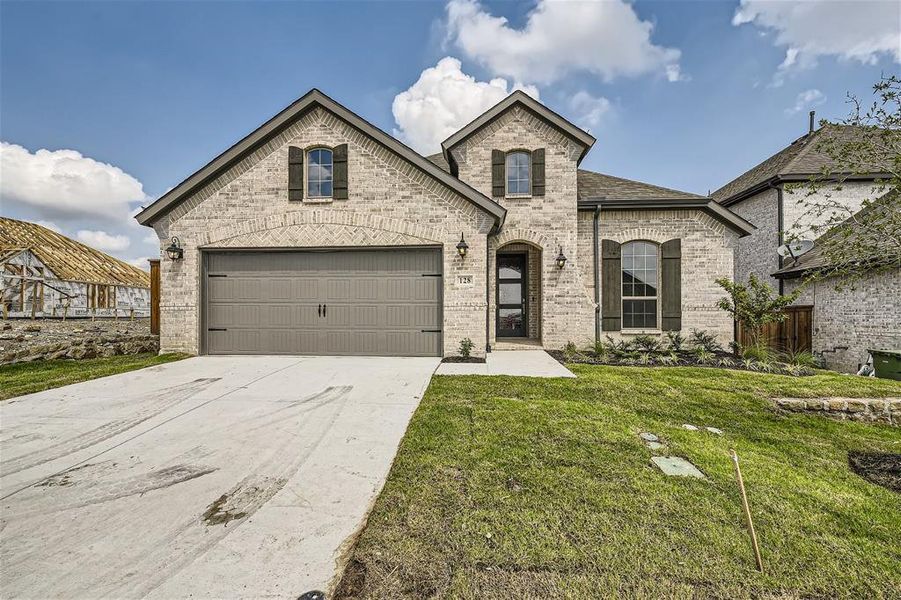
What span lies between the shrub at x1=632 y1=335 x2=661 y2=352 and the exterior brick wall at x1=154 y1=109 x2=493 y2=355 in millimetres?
4554

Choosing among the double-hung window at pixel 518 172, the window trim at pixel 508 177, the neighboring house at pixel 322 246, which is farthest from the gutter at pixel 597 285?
the neighboring house at pixel 322 246

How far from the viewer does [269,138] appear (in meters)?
9.12

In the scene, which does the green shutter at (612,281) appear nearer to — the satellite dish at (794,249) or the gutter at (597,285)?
the gutter at (597,285)

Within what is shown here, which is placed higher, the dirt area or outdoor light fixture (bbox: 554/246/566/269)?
outdoor light fixture (bbox: 554/246/566/269)

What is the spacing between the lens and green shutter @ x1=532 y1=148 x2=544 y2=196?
412 inches

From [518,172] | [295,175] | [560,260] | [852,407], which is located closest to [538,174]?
[518,172]

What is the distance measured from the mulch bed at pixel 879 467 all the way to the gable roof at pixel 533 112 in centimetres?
863

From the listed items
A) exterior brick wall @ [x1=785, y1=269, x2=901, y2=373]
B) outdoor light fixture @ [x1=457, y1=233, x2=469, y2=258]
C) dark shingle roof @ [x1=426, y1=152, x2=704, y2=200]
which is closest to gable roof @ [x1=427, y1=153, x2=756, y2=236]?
dark shingle roof @ [x1=426, y1=152, x2=704, y2=200]

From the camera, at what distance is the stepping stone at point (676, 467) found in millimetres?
3469

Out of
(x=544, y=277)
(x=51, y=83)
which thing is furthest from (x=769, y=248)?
(x=51, y=83)

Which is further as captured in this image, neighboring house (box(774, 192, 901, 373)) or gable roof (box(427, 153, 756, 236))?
gable roof (box(427, 153, 756, 236))

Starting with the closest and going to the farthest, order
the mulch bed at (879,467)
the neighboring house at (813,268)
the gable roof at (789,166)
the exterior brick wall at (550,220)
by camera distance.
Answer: the mulch bed at (879,467) → the neighboring house at (813,268) → the exterior brick wall at (550,220) → the gable roof at (789,166)

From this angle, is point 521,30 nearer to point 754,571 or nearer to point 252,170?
point 252,170

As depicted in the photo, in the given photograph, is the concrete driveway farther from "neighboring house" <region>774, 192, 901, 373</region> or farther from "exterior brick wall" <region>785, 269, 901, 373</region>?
"exterior brick wall" <region>785, 269, 901, 373</region>
